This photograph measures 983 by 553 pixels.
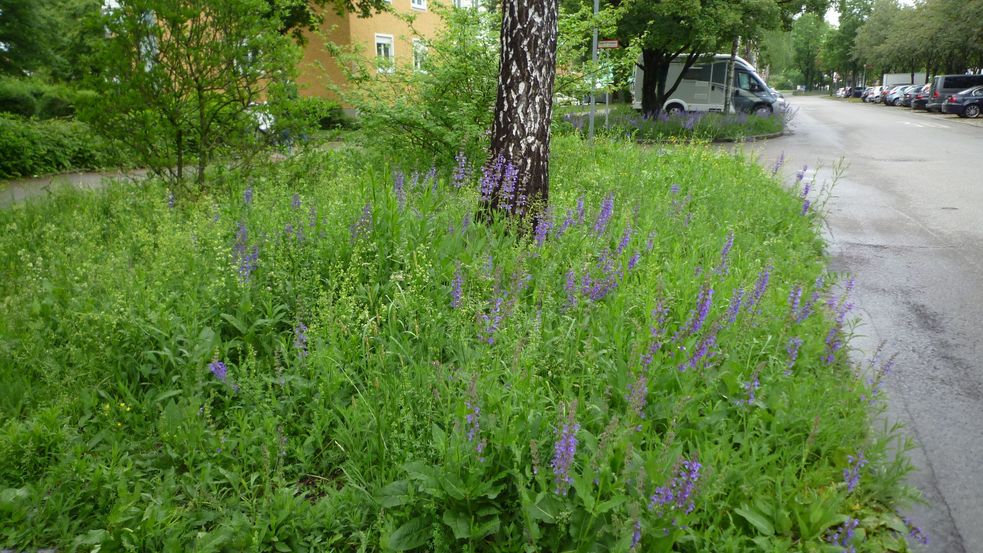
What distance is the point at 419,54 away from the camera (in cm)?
1027

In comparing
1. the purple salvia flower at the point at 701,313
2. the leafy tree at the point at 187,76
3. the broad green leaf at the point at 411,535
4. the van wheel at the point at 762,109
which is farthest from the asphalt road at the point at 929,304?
the van wheel at the point at 762,109

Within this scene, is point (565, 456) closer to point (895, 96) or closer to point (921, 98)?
point (921, 98)

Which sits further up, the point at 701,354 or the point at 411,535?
the point at 701,354

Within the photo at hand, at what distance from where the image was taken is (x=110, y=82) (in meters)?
7.34

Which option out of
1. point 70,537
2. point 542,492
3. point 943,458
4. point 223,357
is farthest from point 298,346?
point 943,458

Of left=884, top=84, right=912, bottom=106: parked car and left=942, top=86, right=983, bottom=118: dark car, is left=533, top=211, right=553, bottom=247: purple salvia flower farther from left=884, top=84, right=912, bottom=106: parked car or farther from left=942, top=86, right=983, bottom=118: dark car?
left=884, top=84, right=912, bottom=106: parked car

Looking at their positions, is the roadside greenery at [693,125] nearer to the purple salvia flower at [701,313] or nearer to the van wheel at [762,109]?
the van wheel at [762,109]

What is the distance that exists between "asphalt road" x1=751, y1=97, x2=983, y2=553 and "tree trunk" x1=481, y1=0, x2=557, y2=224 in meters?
2.93

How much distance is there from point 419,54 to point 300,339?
7.69 m

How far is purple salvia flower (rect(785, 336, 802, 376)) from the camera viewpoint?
12.3ft

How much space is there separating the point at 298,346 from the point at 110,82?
562cm

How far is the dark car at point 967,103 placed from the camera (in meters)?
35.2

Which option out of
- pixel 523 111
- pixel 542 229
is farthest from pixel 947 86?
pixel 542 229


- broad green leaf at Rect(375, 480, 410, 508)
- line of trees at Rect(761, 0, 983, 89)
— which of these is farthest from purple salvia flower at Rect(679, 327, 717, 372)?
line of trees at Rect(761, 0, 983, 89)
